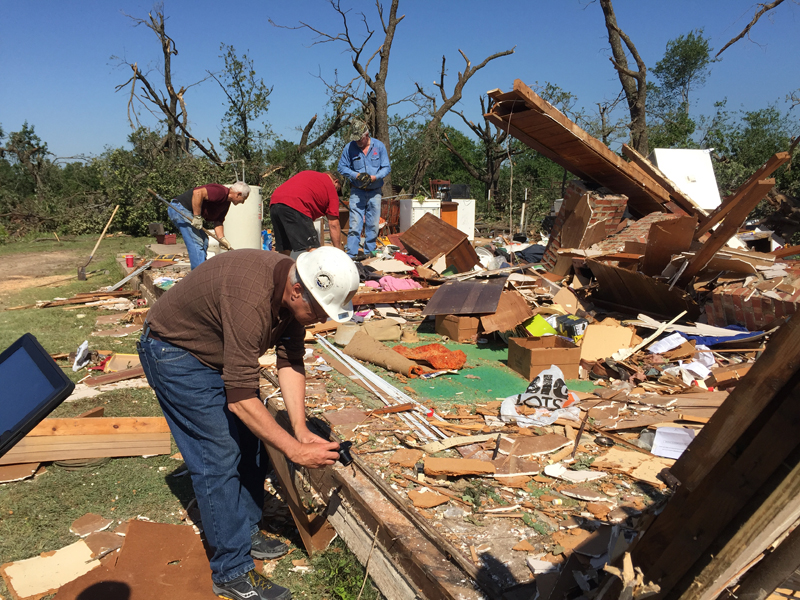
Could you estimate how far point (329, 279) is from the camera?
220 cm

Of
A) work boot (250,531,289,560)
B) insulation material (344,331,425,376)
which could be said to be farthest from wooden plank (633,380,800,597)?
insulation material (344,331,425,376)

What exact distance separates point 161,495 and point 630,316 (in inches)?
215

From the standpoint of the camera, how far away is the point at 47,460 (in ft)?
12.8

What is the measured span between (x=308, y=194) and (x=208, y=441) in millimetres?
4463

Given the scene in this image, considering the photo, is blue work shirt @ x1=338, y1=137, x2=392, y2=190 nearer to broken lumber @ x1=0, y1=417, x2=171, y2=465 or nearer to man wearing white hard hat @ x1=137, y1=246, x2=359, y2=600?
broken lumber @ x1=0, y1=417, x2=171, y2=465

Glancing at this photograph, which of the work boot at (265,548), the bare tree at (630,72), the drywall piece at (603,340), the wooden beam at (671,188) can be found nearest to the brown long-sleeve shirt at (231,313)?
the work boot at (265,548)

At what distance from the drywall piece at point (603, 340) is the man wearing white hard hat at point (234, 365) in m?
3.56

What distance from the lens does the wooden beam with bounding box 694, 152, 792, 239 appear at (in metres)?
5.66

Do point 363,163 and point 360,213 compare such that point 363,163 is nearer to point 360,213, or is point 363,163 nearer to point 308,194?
point 360,213

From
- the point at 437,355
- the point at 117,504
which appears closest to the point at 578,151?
the point at 437,355

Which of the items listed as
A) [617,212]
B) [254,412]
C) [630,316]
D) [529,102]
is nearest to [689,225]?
[630,316]

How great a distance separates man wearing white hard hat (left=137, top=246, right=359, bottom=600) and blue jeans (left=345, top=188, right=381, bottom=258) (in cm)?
639

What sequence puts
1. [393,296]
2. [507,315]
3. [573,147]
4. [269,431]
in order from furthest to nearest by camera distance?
[573,147] < [393,296] < [507,315] < [269,431]

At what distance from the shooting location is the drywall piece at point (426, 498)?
293cm
